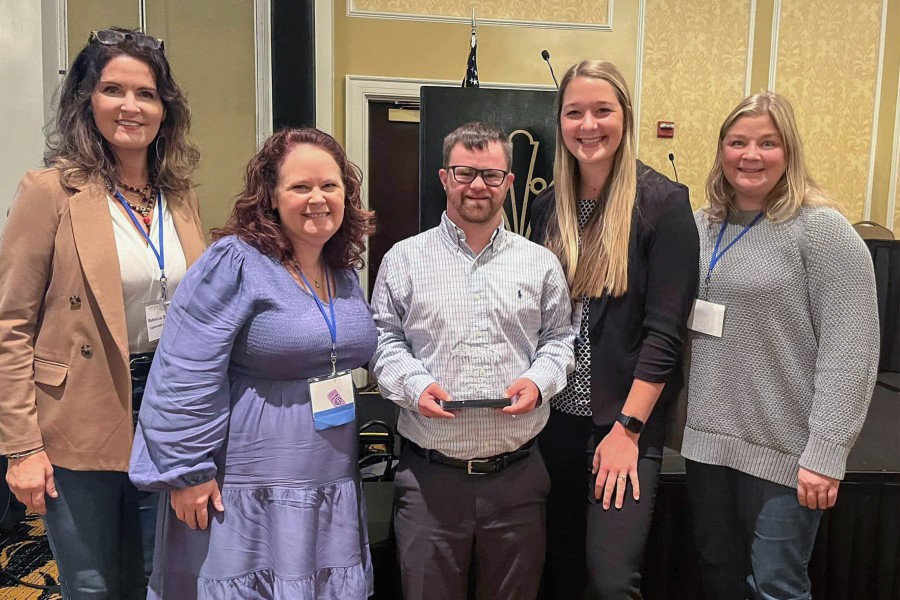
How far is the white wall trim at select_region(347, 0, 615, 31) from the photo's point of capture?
4.03 meters

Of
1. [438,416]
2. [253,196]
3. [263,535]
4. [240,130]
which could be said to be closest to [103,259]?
[253,196]

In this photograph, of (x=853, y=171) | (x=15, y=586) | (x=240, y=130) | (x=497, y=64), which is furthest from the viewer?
(x=853, y=171)

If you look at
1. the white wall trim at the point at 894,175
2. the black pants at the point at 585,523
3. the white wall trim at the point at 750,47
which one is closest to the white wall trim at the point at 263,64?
the black pants at the point at 585,523

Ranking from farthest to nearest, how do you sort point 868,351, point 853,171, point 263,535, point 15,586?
point 853,171
point 15,586
point 868,351
point 263,535

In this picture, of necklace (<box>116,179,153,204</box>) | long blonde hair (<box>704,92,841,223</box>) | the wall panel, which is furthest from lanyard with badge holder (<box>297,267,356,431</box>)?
the wall panel

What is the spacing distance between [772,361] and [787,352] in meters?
0.04

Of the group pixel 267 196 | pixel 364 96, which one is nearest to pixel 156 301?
pixel 267 196

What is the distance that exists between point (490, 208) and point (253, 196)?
0.49 meters

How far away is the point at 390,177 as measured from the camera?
171 inches

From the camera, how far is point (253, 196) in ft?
4.10

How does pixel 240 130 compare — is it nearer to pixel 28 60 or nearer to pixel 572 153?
pixel 28 60

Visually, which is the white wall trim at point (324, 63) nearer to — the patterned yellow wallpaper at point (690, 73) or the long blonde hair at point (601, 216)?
the patterned yellow wallpaper at point (690, 73)

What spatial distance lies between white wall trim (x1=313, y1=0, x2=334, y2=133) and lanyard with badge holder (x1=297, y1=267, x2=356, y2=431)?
10.0ft

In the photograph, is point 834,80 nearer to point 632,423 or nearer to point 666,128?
point 666,128
